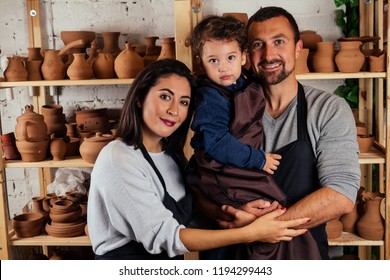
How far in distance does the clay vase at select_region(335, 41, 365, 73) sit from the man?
69 centimetres

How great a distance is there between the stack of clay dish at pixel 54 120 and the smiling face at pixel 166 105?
1127 millimetres

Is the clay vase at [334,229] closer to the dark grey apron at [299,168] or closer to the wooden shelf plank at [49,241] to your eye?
the dark grey apron at [299,168]

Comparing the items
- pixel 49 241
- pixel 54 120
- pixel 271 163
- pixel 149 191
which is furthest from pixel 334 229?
pixel 54 120

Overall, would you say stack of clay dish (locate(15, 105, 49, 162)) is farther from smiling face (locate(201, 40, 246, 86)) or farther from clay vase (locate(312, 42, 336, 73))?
clay vase (locate(312, 42, 336, 73))

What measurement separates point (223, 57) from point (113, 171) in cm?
46

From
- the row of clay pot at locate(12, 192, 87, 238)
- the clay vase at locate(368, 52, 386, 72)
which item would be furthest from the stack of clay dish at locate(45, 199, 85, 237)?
the clay vase at locate(368, 52, 386, 72)

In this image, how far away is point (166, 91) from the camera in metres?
1.45

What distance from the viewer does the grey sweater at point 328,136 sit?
1464mm

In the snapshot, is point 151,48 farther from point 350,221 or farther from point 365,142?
point 350,221

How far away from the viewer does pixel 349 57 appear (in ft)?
7.37

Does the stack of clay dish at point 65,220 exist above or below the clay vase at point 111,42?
below

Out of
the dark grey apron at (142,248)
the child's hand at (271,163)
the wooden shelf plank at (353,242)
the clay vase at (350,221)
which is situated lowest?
the wooden shelf plank at (353,242)

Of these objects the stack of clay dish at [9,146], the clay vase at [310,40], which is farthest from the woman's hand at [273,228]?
the stack of clay dish at [9,146]

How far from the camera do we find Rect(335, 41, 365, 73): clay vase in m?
2.24
